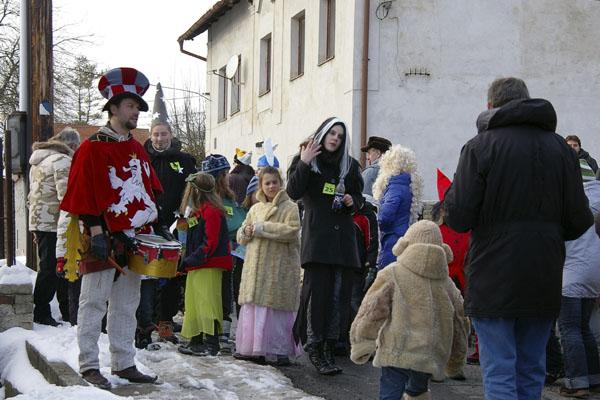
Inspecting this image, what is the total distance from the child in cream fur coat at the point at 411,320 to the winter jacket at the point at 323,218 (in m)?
2.06

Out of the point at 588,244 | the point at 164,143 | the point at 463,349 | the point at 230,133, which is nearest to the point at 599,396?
the point at 588,244

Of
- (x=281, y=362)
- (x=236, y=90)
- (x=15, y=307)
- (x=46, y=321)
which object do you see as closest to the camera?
(x=281, y=362)

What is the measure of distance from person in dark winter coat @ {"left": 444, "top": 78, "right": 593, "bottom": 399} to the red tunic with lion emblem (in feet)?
7.81

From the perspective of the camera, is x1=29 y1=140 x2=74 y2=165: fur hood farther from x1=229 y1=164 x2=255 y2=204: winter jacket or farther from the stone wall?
x1=229 y1=164 x2=255 y2=204: winter jacket

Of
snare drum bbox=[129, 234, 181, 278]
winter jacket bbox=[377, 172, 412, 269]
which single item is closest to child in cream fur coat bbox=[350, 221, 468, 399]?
snare drum bbox=[129, 234, 181, 278]

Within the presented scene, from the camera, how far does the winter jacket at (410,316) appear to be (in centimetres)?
584

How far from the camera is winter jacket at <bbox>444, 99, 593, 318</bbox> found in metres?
5.12

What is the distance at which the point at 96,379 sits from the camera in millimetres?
6559

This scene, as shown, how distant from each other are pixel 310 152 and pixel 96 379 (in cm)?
255

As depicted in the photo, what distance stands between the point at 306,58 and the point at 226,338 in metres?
11.5

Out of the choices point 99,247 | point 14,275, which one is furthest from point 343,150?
point 14,275

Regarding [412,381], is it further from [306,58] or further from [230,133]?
[230,133]

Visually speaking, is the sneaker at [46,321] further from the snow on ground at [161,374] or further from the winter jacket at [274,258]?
the winter jacket at [274,258]

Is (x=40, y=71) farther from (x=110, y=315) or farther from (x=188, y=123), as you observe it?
(x=188, y=123)
